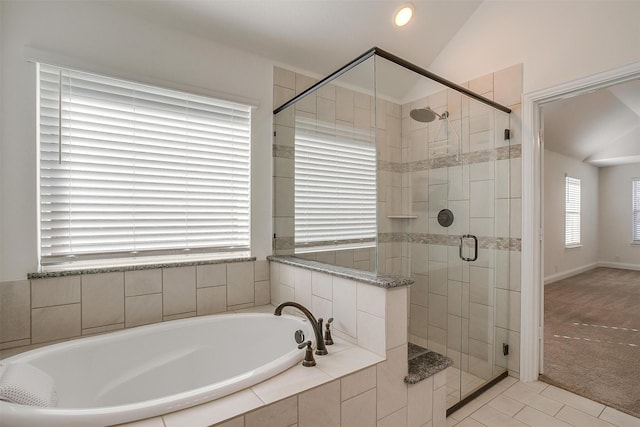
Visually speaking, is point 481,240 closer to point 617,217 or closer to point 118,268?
point 118,268

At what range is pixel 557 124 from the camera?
4141 mm

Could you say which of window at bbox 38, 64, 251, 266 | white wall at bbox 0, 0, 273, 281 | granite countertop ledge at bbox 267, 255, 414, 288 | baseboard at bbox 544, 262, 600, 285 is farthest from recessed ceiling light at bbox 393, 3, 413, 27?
A: baseboard at bbox 544, 262, 600, 285

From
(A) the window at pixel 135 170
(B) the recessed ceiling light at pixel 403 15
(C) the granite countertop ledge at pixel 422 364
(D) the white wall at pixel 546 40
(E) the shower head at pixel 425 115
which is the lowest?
(C) the granite countertop ledge at pixel 422 364

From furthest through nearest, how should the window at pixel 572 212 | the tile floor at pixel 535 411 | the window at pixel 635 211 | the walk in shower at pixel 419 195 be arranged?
the window at pixel 635 211, the window at pixel 572 212, the walk in shower at pixel 419 195, the tile floor at pixel 535 411

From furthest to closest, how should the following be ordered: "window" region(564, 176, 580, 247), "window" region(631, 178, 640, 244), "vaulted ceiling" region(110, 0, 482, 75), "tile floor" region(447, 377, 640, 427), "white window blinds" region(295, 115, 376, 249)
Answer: "window" region(631, 178, 640, 244) < "window" region(564, 176, 580, 247) < "white window blinds" region(295, 115, 376, 249) < "vaulted ceiling" region(110, 0, 482, 75) < "tile floor" region(447, 377, 640, 427)

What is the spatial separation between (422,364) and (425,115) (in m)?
1.88

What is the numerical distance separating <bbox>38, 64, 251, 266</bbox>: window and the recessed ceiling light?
1352 millimetres

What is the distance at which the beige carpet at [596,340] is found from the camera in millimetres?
2055

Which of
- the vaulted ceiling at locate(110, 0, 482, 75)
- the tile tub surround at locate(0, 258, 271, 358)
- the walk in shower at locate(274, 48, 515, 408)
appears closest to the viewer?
the tile tub surround at locate(0, 258, 271, 358)

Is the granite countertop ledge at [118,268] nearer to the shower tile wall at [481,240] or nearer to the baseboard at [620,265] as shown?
the shower tile wall at [481,240]

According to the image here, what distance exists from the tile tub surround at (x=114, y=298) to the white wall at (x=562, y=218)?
5125 millimetres

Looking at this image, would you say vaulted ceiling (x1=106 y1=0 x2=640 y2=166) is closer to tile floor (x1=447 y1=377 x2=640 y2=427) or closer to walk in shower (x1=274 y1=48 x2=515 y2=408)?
walk in shower (x1=274 y1=48 x2=515 y2=408)

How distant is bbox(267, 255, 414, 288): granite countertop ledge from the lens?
147 centimetres

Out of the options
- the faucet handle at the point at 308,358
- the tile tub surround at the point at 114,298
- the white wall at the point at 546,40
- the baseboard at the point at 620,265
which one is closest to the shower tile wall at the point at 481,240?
the white wall at the point at 546,40
